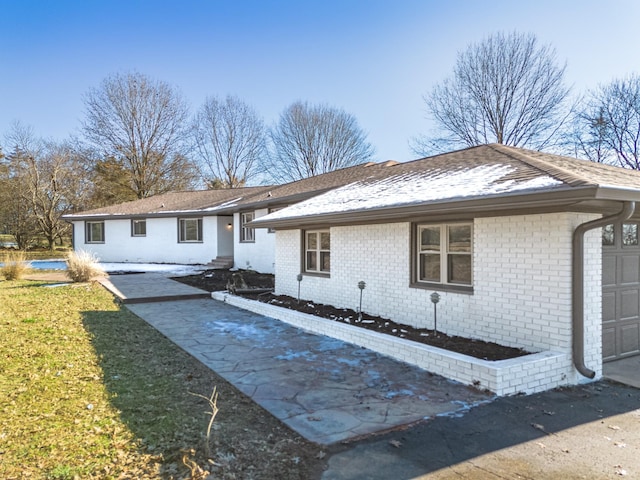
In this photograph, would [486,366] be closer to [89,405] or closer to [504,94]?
[89,405]

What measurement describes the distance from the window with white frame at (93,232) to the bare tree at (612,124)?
26091mm

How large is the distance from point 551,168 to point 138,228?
20.1 m

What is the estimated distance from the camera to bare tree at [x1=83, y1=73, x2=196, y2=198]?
28594 millimetres

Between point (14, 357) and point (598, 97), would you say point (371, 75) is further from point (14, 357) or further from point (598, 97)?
point (14, 357)

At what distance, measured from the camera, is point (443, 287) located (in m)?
6.42

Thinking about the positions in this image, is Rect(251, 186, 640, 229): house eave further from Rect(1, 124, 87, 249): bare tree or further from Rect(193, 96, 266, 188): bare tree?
Rect(193, 96, 266, 188): bare tree

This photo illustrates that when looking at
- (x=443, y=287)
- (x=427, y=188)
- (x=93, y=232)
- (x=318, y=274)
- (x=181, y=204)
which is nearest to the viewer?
(x=443, y=287)

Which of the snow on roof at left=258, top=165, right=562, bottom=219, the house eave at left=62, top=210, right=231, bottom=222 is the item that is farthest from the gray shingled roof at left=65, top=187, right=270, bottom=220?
the snow on roof at left=258, top=165, right=562, bottom=219

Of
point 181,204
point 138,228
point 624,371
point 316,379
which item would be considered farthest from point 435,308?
point 138,228

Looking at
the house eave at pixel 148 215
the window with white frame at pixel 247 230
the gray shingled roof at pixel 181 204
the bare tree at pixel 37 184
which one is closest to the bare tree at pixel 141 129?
the bare tree at pixel 37 184

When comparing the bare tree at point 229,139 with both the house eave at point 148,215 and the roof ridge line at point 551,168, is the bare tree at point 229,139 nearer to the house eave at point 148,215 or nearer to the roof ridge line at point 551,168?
the house eave at point 148,215

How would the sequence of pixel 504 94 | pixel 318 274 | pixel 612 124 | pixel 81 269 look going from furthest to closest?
pixel 504 94 < pixel 612 124 < pixel 81 269 < pixel 318 274

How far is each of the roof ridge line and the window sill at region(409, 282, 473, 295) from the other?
189 centimetres

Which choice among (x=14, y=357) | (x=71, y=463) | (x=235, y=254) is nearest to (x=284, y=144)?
(x=235, y=254)
